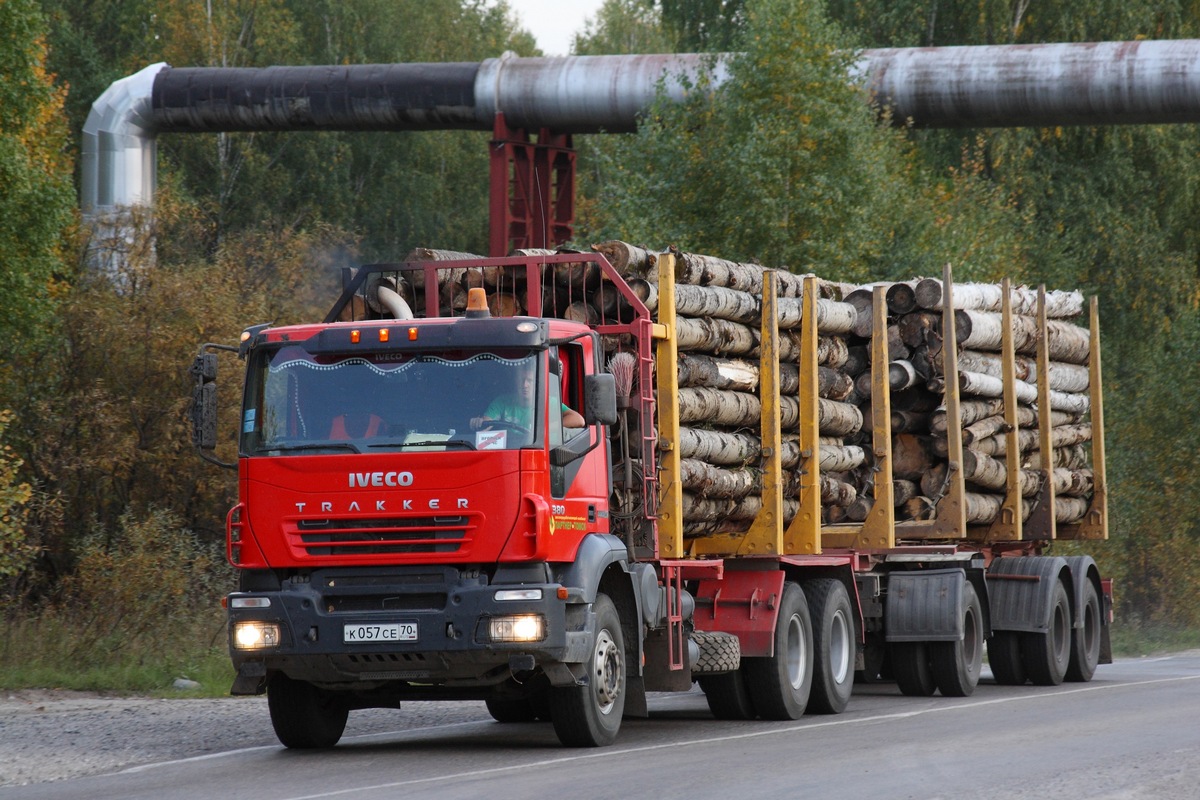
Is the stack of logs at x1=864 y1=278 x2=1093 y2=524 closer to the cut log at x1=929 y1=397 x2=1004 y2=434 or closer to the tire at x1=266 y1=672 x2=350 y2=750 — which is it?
the cut log at x1=929 y1=397 x2=1004 y2=434

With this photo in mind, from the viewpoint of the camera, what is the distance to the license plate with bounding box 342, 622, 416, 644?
1137 cm

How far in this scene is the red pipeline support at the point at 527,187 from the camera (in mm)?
32344

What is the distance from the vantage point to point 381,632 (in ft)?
37.4

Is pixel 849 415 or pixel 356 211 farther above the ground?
pixel 356 211

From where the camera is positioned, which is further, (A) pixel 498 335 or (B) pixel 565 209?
(B) pixel 565 209

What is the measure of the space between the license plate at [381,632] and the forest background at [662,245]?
22.8 feet

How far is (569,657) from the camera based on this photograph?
11.4 meters

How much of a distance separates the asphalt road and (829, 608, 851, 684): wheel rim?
39cm

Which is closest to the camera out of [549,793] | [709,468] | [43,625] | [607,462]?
[549,793]

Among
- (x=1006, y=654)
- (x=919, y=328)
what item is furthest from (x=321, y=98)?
(x=1006, y=654)

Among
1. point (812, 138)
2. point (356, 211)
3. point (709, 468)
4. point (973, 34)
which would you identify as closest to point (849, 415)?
point (709, 468)

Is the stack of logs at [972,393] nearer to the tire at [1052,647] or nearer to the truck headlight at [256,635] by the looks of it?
the tire at [1052,647]

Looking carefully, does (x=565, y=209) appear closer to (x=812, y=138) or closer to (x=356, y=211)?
(x=812, y=138)

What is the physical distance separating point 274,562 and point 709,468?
3.77m
